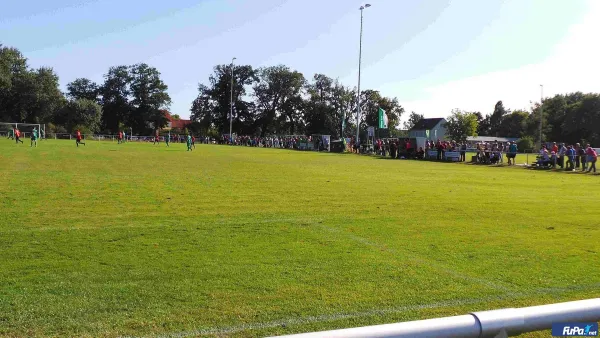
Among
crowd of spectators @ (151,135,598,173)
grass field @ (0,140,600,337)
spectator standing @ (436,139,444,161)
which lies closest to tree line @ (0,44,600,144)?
crowd of spectators @ (151,135,598,173)

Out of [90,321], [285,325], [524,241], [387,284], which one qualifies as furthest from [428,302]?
[524,241]

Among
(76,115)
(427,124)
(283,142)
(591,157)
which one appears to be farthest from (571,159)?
(427,124)

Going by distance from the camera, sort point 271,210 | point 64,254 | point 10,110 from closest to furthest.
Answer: point 64,254
point 271,210
point 10,110

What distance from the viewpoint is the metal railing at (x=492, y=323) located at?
2.51 meters

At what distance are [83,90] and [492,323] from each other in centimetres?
13308

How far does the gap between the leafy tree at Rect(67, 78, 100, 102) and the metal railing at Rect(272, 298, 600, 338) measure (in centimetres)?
13067

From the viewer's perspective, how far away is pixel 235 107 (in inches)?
4579

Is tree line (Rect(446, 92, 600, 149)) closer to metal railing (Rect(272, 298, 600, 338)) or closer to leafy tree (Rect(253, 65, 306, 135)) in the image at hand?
leafy tree (Rect(253, 65, 306, 135))

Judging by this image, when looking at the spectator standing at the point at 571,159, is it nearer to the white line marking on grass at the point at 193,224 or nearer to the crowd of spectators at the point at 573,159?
the crowd of spectators at the point at 573,159

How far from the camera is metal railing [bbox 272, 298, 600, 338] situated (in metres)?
2.51

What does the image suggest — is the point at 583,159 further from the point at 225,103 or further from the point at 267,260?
the point at 225,103

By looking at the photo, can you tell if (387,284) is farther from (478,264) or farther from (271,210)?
(271,210)

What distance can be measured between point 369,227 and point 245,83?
112 metres

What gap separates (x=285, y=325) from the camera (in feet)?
15.3
